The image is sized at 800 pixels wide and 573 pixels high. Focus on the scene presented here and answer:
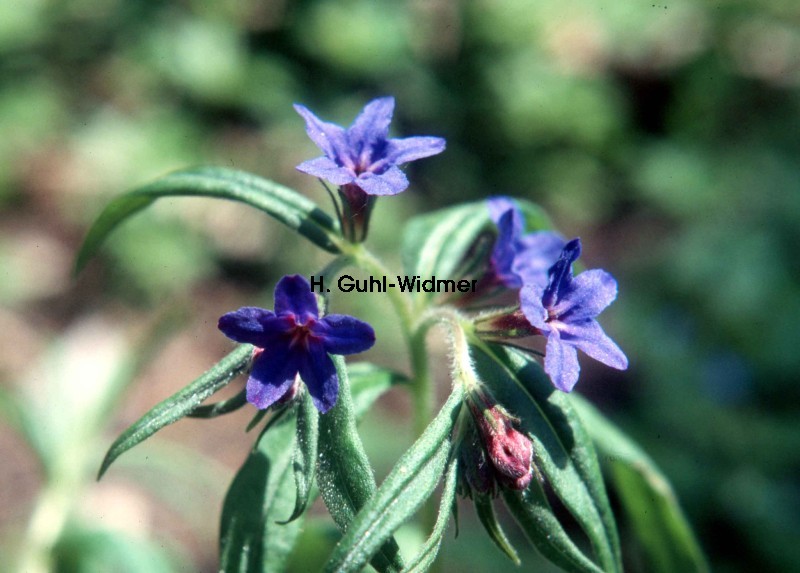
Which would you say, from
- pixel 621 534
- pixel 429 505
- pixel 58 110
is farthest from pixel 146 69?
pixel 429 505

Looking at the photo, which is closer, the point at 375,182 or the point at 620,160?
the point at 375,182

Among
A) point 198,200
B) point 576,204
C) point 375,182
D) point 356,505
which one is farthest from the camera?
point 576,204

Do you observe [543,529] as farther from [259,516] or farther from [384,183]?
[384,183]

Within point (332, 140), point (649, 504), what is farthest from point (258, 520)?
point (649, 504)

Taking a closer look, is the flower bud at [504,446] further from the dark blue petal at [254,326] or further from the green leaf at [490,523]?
the dark blue petal at [254,326]

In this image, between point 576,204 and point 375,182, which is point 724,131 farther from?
point 375,182

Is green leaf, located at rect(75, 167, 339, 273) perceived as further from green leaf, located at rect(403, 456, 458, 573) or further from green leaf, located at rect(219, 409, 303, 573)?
green leaf, located at rect(403, 456, 458, 573)
